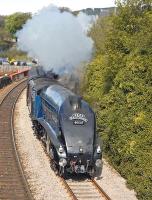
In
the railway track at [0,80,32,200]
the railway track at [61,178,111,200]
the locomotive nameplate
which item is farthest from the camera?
the locomotive nameplate

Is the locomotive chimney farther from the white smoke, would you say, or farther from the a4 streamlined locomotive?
the white smoke

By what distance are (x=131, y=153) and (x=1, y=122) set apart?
14.3m

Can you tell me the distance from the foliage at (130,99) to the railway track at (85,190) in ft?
5.40

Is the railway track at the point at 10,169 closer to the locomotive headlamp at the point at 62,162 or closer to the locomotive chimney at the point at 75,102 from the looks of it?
the locomotive headlamp at the point at 62,162

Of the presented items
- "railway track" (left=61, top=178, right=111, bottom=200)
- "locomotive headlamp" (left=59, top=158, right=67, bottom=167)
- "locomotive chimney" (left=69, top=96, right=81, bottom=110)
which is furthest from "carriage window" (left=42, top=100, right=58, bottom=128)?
"railway track" (left=61, top=178, right=111, bottom=200)

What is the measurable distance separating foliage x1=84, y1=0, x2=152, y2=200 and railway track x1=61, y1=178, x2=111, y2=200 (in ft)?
5.40

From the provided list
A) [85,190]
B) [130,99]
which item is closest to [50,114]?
[130,99]

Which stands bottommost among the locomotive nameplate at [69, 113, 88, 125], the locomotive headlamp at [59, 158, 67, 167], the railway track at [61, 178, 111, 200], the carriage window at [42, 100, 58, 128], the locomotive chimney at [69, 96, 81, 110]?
the railway track at [61, 178, 111, 200]

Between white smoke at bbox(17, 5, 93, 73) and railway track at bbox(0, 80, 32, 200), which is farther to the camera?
white smoke at bbox(17, 5, 93, 73)

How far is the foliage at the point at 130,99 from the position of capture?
2042 cm

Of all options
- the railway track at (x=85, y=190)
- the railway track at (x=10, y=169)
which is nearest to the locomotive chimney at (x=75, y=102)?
the railway track at (x=85, y=190)

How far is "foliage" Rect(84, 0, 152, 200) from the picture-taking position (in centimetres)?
2042

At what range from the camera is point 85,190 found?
18891mm

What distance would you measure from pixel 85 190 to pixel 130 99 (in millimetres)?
6015
